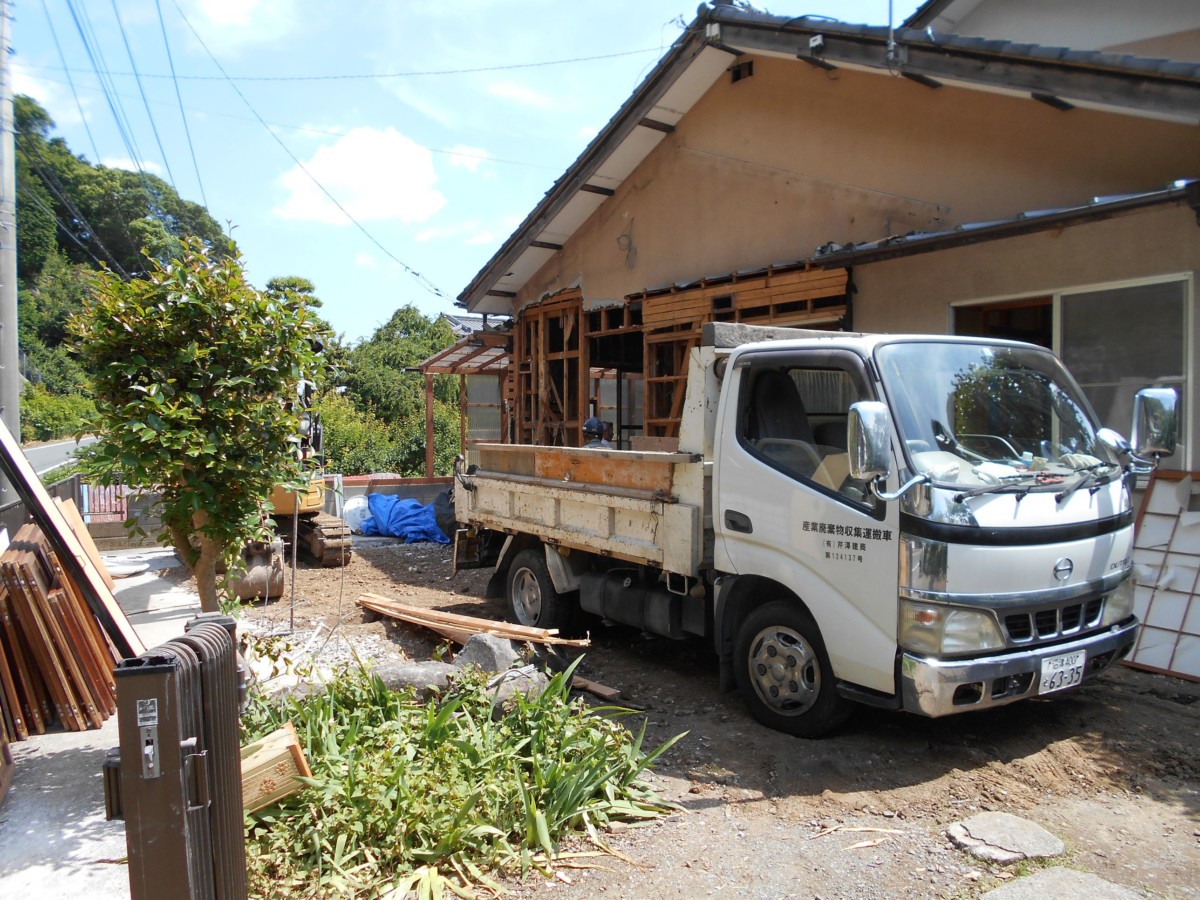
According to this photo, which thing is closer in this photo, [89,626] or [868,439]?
[868,439]

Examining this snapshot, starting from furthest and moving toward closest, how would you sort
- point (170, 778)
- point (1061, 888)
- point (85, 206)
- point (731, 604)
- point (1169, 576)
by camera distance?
point (85, 206) → point (1169, 576) → point (731, 604) → point (1061, 888) → point (170, 778)

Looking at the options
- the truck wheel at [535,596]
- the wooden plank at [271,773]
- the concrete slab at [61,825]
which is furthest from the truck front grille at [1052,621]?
the concrete slab at [61,825]

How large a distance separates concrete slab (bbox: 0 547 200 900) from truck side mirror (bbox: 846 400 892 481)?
11.6 ft

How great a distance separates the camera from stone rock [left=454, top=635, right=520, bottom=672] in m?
5.07

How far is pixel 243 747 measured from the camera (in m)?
3.80

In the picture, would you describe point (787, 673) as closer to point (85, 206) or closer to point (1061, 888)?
point (1061, 888)

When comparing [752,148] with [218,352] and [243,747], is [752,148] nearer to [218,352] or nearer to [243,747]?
[218,352]

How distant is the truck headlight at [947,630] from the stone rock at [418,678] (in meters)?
2.55

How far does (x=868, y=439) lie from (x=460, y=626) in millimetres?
3840

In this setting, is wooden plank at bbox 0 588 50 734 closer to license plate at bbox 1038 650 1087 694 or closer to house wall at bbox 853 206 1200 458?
license plate at bbox 1038 650 1087 694

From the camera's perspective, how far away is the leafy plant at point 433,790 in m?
3.40

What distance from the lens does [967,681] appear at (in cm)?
393

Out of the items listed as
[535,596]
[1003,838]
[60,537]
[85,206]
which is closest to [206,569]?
[60,537]

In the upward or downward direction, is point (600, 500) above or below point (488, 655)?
above
